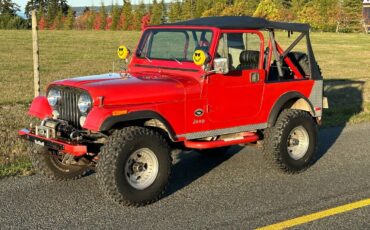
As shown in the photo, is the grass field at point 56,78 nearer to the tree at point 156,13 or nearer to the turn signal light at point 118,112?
the turn signal light at point 118,112

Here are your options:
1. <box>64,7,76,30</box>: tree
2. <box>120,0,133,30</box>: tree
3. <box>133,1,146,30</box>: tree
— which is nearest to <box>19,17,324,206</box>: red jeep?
<box>133,1,146,30</box>: tree

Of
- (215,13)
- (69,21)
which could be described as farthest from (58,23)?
(215,13)

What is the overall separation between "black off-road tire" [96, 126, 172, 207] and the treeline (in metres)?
61.5

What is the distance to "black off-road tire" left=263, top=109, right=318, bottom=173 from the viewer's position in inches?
257

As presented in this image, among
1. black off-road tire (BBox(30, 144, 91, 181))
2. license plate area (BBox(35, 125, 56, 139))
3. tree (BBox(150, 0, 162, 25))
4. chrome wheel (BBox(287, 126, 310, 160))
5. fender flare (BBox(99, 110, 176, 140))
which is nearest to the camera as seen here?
fender flare (BBox(99, 110, 176, 140))

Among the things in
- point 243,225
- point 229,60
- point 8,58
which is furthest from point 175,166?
point 8,58

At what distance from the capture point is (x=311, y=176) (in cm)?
658

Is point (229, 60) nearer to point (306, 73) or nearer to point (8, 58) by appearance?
point (306, 73)

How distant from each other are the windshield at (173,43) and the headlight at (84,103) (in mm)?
1410

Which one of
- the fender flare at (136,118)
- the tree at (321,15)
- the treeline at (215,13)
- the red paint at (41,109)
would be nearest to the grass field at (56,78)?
the red paint at (41,109)

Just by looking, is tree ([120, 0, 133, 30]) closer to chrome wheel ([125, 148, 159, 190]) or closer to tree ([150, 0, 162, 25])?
tree ([150, 0, 162, 25])

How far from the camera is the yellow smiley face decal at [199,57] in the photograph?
5.68m

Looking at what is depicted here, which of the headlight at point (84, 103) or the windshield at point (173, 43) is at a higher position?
the windshield at point (173, 43)

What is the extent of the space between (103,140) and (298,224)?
85.3 inches
